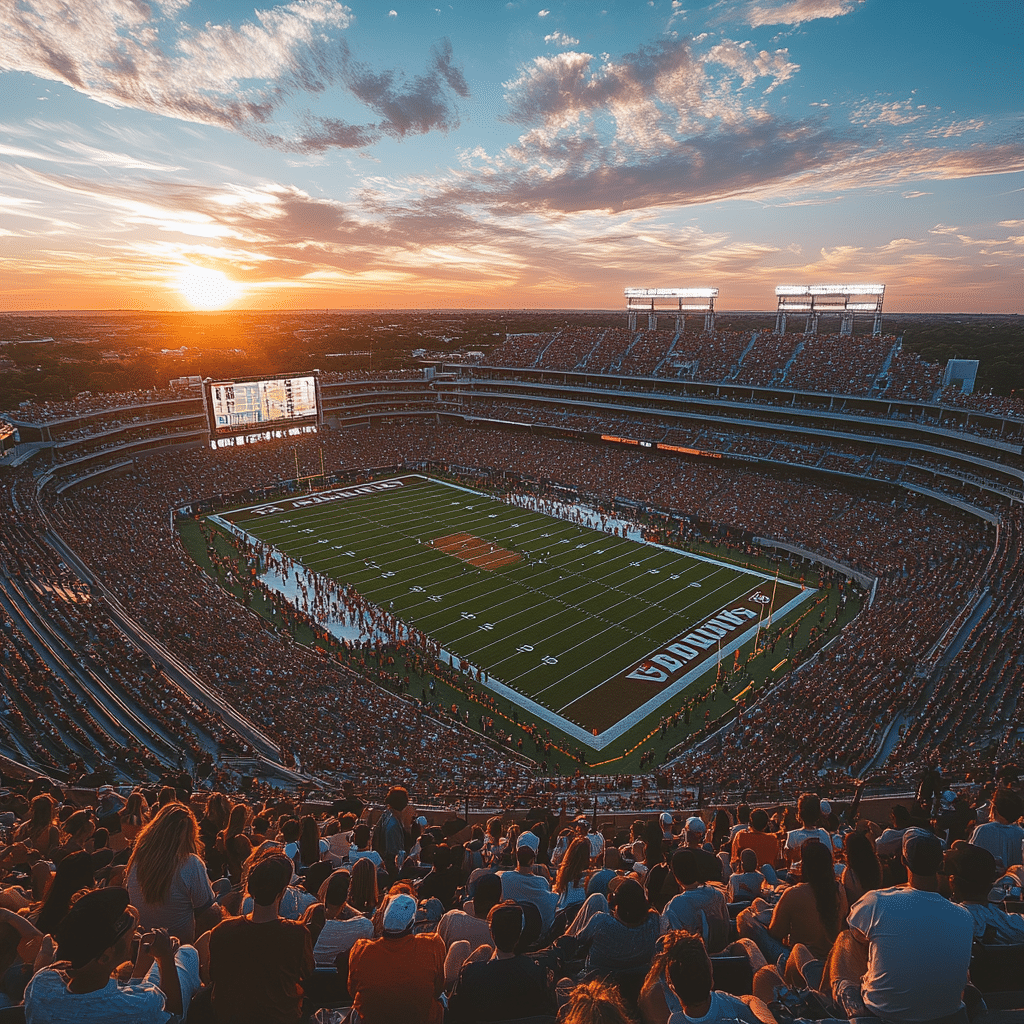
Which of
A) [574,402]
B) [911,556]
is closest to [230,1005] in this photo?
[911,556]

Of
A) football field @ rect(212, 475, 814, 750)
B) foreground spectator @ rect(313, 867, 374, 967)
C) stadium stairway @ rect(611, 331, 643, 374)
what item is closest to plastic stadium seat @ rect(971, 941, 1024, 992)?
foreground spectator @ rect(313, 867, 374, 967)

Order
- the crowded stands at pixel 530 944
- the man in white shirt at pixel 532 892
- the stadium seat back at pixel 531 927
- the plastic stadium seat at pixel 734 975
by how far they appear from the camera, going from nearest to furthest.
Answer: the crowded stands at pixel 530 944 → the plastic stadium seat at pixel 734 975 → the stadium seat back at pixel 531 927 → the man in white shirt at pixel 532 892

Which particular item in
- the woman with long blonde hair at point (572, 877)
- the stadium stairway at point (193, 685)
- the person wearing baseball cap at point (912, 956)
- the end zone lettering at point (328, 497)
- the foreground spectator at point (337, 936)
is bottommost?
the end zone lettering at point (328, 497)

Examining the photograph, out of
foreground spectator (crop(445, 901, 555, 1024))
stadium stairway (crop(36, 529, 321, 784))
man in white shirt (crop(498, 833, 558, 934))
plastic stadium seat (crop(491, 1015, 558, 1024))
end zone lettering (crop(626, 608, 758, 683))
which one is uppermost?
foreground spectator (crop(445, 901, 555, 1024))

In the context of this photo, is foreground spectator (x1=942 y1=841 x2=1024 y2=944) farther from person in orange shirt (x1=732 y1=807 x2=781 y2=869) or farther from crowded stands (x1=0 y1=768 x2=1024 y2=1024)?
person in orange shirt (x1=732 y1=807 x2=781 y2=869)

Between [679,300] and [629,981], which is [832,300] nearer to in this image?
[679,300]

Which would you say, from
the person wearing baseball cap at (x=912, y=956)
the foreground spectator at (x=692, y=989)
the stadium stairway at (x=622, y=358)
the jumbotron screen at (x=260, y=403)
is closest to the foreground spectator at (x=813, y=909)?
A: the person wearing baseball cap at (x=912, y=956)

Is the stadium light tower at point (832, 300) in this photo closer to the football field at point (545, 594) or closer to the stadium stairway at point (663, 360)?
the stadium stairway at point (663, 360)

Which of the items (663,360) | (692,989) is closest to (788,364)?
(663,360)
